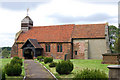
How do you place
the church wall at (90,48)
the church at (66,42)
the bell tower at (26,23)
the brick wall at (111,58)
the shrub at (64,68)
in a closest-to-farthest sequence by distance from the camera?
the shrub at (64,68), the brick wall at (111,58), the church wall at (90,48), the church at (66,42), the bell tower at (26,23)

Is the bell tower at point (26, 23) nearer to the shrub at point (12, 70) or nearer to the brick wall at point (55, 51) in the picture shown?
the brick wall at point (55, 51)

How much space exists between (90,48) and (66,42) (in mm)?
5541

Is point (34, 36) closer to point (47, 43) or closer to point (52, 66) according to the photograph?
point (47, 43)

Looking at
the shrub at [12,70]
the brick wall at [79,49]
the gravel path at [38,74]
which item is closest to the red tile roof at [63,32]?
the brick wall at [79,49]

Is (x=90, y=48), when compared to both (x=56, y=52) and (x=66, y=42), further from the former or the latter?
(x=56, y=52)

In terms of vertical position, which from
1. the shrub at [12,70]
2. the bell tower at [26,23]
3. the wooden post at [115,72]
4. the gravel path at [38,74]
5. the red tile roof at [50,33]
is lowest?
the gravel path at [38,74]

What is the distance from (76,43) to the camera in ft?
124

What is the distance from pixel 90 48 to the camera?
121ft

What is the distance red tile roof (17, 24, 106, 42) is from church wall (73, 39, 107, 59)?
1158mm

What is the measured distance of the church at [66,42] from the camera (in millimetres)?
36500

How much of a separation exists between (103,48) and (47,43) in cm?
1311

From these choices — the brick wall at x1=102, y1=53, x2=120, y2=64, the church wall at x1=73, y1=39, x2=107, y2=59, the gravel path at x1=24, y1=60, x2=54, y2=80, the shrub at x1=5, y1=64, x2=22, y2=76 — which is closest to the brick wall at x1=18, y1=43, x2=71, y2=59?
the church wall at x1=73, y1=39, x2=107, y2=59

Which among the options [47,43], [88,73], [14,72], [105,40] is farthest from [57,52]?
[88,73]

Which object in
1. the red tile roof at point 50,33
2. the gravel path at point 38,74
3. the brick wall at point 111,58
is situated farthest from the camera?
the red tile roof at point 50,33
